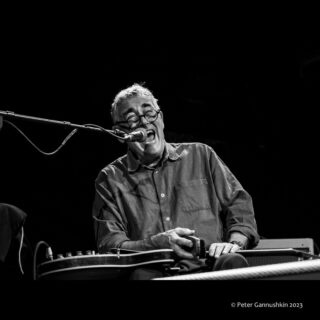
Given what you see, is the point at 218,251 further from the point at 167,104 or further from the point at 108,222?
the point at 167,104

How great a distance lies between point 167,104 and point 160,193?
210 centimetres

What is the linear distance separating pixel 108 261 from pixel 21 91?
2279 millimetres

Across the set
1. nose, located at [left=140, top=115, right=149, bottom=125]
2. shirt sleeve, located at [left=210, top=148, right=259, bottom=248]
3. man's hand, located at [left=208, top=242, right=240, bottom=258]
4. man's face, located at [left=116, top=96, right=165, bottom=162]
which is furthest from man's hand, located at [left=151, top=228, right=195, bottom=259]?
nose, located at [left=140, top=115, right=149, bottom=125]

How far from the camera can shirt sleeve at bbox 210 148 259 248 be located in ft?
9.59

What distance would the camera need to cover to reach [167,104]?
5.11 meters

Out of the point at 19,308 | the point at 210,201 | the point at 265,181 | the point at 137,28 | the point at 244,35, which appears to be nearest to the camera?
the point at 19,308

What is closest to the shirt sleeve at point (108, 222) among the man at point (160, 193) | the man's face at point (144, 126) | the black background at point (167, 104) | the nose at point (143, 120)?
the man at point (160, 193)

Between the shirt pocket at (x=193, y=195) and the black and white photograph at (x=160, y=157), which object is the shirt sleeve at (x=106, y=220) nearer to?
the black and white photograph at (x=160, y=157)

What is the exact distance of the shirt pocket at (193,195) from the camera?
308 cm

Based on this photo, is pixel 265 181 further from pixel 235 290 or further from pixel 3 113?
pixel 235 290

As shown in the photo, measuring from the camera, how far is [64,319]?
1.37 m

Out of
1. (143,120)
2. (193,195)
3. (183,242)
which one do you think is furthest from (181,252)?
(143,120)

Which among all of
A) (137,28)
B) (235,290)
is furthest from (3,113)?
(137,28)

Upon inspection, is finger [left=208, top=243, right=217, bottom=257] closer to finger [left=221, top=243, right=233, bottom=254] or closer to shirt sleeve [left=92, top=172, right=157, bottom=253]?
finger [left=221, top=243, right=233, bottom=254]
